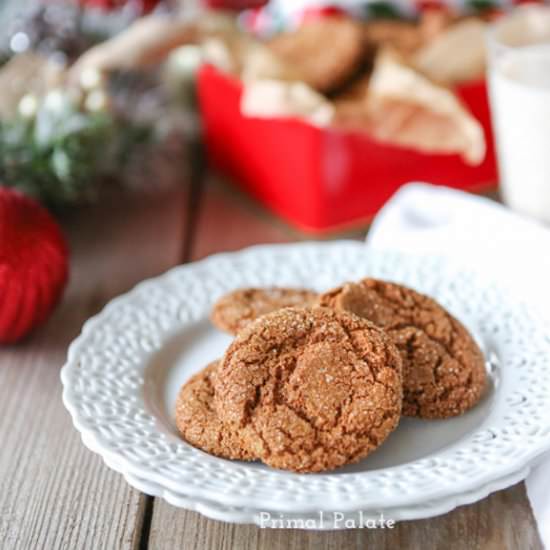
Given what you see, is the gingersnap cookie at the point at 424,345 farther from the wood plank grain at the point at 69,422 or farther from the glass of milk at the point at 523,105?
the glass of milk at the point at 523,105

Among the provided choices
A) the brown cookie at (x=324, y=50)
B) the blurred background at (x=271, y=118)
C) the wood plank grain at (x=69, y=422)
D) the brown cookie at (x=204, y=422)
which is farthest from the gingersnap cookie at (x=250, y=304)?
the brown cookie at (x=324, y=50)

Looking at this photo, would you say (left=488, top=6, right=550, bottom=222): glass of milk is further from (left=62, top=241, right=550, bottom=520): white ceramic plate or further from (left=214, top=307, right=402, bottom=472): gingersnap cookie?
(left=214, top=307, right=402, bottom=472): gingersnap cookie

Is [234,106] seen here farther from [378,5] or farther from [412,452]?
[412,452]

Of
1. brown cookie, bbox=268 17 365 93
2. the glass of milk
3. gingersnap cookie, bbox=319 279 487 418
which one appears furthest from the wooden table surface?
the glass of milk

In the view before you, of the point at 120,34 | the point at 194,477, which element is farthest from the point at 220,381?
the point at 120,34

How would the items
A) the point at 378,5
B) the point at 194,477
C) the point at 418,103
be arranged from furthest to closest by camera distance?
the point at 378,5 < the point at 418,103 < the point at 194,477
